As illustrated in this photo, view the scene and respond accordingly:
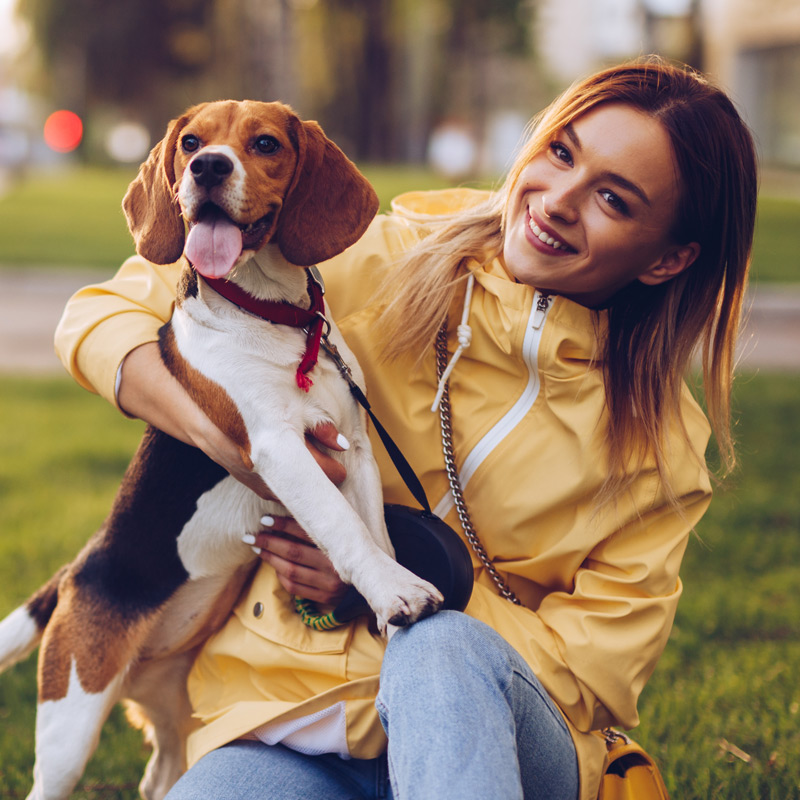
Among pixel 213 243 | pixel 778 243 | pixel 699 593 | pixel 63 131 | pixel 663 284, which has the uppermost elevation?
pixel 213 243

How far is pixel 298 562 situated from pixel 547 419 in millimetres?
680

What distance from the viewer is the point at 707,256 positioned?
2377 millimetres

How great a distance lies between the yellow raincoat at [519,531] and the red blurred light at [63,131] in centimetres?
3698

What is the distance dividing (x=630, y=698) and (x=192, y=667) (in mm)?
1140

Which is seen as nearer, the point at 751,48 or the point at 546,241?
the point at 546,241

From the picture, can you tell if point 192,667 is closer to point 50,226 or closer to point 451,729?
point 451,729

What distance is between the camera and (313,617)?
2193mm

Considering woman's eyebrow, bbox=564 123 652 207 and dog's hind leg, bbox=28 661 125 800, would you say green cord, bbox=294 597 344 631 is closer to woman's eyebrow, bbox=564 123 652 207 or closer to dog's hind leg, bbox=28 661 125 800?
dog's hind leg, bbox=28 661 125 800

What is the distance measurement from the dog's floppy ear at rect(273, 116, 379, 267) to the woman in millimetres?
200

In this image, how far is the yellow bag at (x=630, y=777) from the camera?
6.66 ft

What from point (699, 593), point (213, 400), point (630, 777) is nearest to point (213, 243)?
point (213, 400)

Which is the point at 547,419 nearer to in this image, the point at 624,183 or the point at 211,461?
the point at 624,183

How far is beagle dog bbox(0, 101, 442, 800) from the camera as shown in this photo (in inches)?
81.4

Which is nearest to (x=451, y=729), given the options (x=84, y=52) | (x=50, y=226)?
(x=50, y=226)
